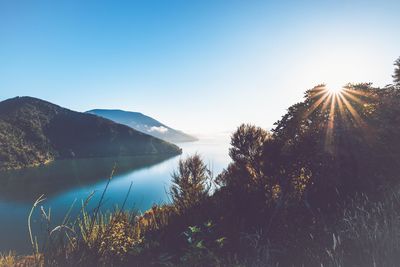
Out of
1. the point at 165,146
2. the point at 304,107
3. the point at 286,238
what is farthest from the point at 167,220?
the point at 165,146

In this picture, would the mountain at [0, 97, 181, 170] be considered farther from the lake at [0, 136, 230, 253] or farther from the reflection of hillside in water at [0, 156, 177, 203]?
the lake at [0, 136, 230, 253]

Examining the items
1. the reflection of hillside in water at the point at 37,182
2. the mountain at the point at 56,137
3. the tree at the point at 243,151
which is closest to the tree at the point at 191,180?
the tree at the point at 243,151

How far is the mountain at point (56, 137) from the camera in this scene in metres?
86.2

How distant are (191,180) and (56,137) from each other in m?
114

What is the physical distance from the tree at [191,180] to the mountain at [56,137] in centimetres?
8358

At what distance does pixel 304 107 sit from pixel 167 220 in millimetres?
5047

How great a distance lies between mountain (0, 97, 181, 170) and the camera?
283 ft

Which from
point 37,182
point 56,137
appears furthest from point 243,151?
point 56,137

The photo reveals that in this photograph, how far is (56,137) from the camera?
357ft

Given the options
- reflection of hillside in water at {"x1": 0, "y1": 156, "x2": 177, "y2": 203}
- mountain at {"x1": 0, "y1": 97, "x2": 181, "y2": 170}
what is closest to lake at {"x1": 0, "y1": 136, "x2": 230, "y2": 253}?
reflection of hillside in water at {"x1": 0, "y1": 156, "x2": 177, "y2": 203}

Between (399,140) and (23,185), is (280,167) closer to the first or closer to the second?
(399,140)

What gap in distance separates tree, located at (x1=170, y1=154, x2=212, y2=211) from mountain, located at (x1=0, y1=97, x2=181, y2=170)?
274ft

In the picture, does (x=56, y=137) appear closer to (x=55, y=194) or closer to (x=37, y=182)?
(x=37, y=182)

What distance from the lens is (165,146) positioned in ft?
443
